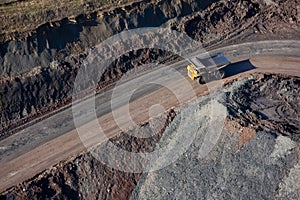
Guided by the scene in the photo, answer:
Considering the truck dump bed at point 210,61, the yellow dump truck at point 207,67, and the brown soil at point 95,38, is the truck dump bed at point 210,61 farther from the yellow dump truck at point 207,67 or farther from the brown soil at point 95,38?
the brown soil at point 95,38

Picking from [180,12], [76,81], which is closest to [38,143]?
[76,81]

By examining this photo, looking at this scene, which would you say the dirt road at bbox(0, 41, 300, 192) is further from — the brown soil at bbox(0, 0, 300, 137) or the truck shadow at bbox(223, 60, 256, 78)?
the brown soil at bbox(0, 0, 300, 137)

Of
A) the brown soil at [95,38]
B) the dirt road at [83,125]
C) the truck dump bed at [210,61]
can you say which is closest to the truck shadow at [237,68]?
the dirt road at [83,125]

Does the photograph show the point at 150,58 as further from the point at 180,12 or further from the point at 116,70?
the point at 180,12

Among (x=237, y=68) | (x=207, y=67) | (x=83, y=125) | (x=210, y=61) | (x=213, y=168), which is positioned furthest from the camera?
(x=237, y=68)

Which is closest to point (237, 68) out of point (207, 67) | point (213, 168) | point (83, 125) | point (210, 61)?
point (210, 61)

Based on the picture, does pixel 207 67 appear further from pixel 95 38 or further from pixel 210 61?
pixel 95 38

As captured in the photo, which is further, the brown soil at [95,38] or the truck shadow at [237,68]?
the truck shadow at [237,68]

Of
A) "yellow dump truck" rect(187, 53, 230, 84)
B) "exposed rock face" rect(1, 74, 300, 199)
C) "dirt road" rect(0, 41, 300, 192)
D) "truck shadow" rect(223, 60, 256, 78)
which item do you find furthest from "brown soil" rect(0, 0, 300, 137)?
"exposed rock face" rect(1, 74, 300, 199)
